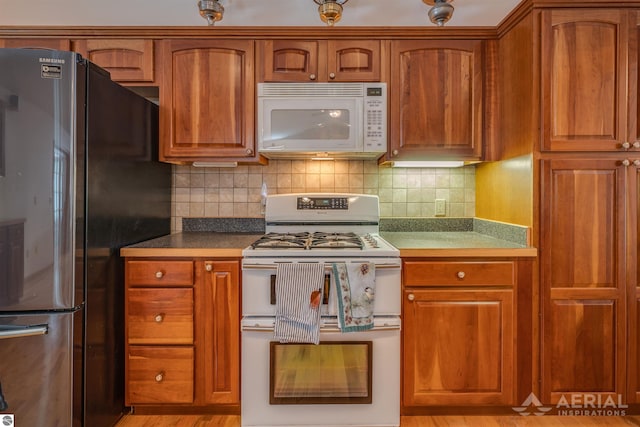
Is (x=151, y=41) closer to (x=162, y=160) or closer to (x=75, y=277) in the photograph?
(x=162, y=160)

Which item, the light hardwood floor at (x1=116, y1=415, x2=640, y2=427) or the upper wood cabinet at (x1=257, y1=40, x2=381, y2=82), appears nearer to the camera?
the light hardwood floor at (x1=116, y1=415, x2=640, y2=427)

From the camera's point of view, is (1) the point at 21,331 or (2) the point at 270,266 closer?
(1) the point at 21,331

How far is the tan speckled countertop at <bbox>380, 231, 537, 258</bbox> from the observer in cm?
175

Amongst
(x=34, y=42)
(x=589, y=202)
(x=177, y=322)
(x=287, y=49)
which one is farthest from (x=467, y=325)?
(x=34, y=42)

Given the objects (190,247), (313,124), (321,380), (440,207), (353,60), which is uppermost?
(353,60)

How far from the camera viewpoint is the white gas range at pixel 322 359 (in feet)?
5.60

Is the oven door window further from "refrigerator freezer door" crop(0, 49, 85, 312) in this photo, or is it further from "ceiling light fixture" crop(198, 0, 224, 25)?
"ceiling light fixture" crop(198, 0, 224, 25)

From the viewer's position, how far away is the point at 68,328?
1.48m

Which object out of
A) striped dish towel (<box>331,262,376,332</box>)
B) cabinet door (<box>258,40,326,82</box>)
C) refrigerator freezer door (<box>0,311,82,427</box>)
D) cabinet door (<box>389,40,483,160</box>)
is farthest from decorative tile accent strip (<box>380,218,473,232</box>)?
refrigerator freezer door (<box>0,311,82,427</box>)

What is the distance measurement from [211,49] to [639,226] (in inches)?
93.0

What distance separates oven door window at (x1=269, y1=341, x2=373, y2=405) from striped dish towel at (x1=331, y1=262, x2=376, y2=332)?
0.12 meters

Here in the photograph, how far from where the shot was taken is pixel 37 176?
4.71ft

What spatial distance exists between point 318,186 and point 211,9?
1.15 meters

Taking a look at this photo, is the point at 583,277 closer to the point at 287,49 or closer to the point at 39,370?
the point at 287,49
